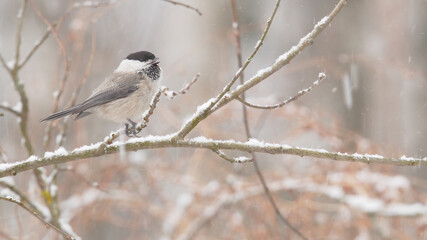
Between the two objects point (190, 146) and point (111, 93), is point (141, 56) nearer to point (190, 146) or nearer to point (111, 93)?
point (111, 93)

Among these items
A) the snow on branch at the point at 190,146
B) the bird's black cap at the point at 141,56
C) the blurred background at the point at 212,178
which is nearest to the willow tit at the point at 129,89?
the bird's black cap at the point at 141,56

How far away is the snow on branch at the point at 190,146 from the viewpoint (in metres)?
1.85

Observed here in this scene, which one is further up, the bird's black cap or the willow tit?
the bird's black cap

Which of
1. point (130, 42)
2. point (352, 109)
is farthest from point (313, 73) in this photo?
point (130, 42)

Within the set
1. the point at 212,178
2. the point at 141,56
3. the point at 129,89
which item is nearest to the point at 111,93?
the point at 129,89

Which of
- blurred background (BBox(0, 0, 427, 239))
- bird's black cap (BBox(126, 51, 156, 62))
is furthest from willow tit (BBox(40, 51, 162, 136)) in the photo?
blurred background (BBox(0, 0, 427, 239))

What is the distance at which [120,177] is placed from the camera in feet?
13.8

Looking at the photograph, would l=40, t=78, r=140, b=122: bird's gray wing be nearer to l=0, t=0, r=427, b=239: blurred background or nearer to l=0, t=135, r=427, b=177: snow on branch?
l=0, t=0, r=427, b=239: blurred background

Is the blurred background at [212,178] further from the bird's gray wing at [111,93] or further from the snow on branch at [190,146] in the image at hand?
the snow on branch at [190,146]

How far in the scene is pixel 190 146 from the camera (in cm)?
191

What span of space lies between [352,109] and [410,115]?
126 cm

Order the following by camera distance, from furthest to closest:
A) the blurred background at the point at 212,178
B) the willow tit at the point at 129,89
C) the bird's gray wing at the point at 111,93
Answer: the blurred background at the point at 212,178, the willow tit at the point at 129,89, the bird's gray wing at the point at 111,93

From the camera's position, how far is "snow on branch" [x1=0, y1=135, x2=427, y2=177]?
185 cm

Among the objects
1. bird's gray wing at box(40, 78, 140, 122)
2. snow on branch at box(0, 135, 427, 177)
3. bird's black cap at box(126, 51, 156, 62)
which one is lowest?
snow on branch at box(0, 135, 427, 177)
